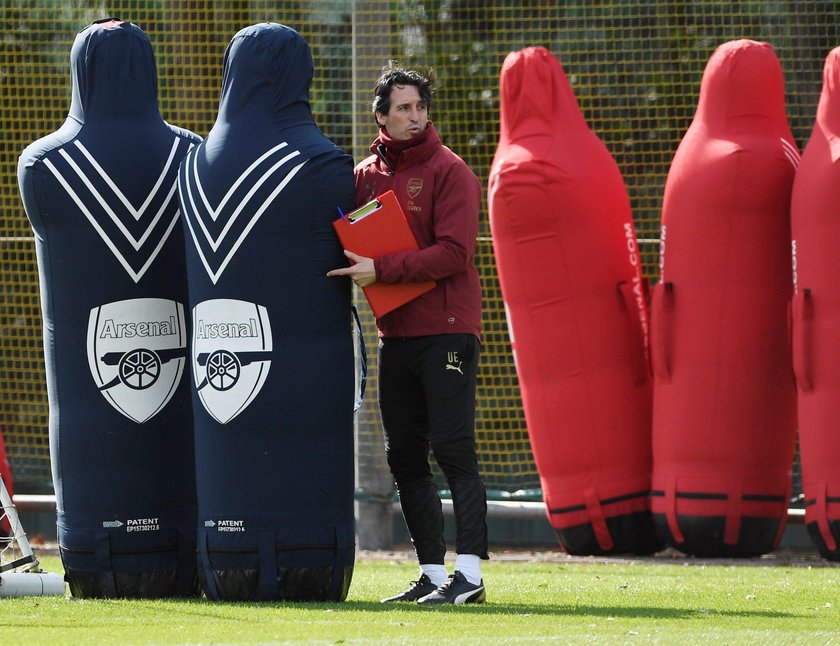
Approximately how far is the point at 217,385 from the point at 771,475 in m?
3.68

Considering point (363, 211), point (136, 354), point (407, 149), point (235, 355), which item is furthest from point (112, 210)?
point (407, 149)

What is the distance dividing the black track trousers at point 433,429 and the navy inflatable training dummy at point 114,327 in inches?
29.6

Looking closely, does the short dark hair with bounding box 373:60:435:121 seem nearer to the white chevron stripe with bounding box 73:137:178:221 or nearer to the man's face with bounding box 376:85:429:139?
the man's face with bounding box 376:85:429:139

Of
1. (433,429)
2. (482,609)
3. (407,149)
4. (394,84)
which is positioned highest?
(394,84)

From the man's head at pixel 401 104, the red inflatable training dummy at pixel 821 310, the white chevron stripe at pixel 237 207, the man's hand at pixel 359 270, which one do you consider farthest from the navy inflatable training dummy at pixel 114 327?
the red inflatable training dummy at pixel 821 310

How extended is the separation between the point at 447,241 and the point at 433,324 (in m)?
0.29

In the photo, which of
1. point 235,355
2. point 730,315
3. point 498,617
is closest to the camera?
point 498,617

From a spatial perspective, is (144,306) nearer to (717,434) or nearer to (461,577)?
(461,577)

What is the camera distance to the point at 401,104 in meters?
5.46

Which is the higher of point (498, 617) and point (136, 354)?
point (136, 354)

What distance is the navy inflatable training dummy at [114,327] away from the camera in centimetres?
546

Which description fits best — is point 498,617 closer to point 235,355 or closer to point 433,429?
point 433,429

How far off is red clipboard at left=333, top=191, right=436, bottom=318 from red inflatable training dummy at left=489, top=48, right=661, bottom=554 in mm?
2690

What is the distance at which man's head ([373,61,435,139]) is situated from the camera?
5457 mm
